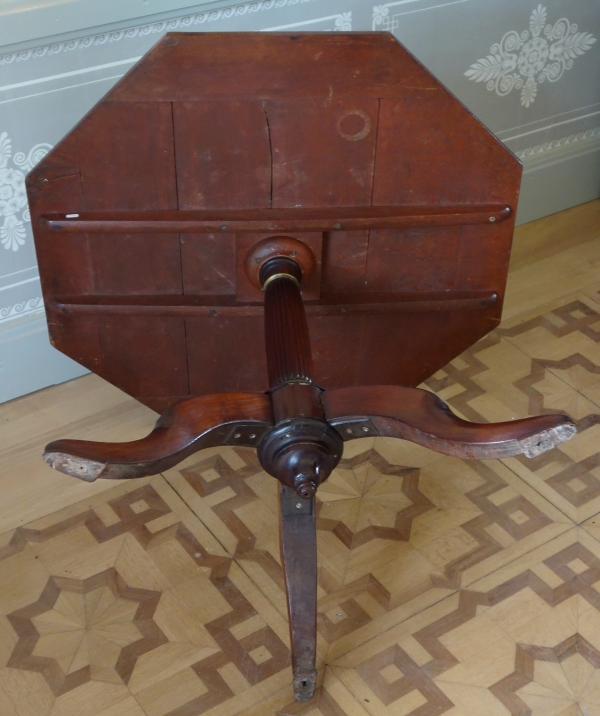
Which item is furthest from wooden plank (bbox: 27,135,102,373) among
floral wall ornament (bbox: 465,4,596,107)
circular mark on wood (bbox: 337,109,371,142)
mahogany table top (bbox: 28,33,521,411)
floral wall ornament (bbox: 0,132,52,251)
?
floral wall ornament (bbox: 465,4,596,107)

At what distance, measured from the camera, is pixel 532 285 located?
2.03 metres

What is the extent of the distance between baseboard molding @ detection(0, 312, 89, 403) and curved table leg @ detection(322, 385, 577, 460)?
0.80 metres

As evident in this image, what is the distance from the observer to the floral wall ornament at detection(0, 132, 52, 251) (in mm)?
1537

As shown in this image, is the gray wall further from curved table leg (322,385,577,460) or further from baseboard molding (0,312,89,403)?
curved table leg (322,385,577,460)

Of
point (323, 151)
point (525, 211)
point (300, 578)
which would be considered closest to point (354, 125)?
point (323, 151)

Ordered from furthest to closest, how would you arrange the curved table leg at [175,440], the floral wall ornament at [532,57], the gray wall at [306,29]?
1. the floral wall ornament at [532,57]
2. the gray wall at [306,29]
3. the curved table leg at [175,440]

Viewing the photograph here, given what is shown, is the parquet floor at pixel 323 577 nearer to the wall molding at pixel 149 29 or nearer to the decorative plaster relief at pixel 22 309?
A: the decorative plaster relief at pixel 22 309

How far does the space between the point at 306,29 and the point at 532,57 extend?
1.88ft

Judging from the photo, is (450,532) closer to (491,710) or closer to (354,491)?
(354,491)

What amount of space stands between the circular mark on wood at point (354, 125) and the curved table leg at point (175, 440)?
41 cm

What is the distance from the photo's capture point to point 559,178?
2.21 meters

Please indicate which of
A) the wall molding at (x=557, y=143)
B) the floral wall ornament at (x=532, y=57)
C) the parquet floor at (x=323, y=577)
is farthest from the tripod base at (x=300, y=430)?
the wall molding at (x=557, y=143)

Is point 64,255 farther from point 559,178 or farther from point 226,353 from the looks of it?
point 559,178

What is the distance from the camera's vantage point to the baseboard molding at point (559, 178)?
2.16 m
